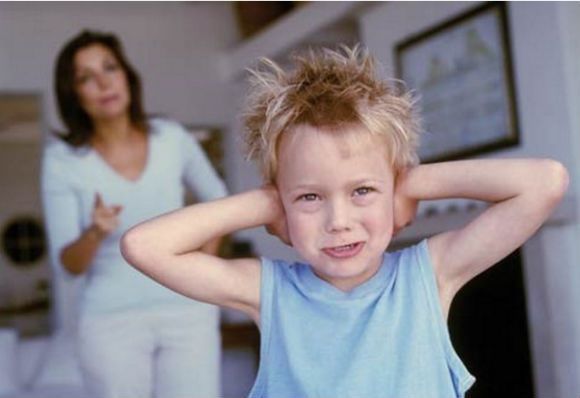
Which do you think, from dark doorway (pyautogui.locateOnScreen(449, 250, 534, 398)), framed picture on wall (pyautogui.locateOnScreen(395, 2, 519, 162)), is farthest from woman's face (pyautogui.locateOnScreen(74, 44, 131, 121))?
dark doorway (pyautogui.locateOnScreen(449, 250, 534, 398))

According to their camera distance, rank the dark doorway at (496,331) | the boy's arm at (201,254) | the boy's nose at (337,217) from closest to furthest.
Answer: the boy's nose at (337,217) → the boy's arm at (201,254) → the dark doorway at (496,331)

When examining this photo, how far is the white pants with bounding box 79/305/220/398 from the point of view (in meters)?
1.57

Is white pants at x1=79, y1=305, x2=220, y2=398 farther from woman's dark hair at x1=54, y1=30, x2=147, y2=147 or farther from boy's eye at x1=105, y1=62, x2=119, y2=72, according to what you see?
boy's eye at x1=105, y1=62, x2=119, y2=72

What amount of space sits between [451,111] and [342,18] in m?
0.93

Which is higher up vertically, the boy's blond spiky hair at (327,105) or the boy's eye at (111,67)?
the boy's eye at (111,67)

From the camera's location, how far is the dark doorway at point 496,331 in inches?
122

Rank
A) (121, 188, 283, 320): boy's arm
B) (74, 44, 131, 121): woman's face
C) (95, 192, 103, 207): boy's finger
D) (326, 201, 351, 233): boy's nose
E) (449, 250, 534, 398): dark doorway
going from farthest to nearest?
1. (449, 250, 534, 398): dark doorway
2. (74, 44, 131, 121): woman's face
3. (95, 192, 103, 207): boy's finger
4. (121, 188, 283, 320): boy's arm
5. (326, 201, 351, 233): boy's nose

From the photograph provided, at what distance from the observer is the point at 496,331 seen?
3.19m

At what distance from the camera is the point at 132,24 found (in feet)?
18.2

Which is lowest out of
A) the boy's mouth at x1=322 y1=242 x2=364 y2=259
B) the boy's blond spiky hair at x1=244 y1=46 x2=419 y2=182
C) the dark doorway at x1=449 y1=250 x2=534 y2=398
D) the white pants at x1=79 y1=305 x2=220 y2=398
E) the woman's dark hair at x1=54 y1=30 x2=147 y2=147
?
the dark doorway at x1=449 y1=250 x2=534 y2=398

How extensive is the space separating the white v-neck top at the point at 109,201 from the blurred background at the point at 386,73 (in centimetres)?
16

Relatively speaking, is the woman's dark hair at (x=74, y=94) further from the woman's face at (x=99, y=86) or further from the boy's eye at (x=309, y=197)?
the boy's eye at (x=309, y=197)

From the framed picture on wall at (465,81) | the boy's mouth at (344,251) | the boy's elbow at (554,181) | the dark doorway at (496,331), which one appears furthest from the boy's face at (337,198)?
the dark doorway at (496,331)

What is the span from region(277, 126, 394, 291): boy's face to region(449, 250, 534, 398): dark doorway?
2239 mm
